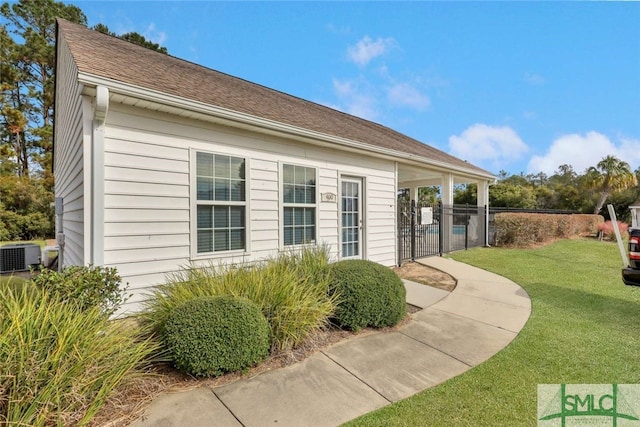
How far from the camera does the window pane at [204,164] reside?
184 inches

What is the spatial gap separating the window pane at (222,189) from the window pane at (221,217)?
0.17 metres

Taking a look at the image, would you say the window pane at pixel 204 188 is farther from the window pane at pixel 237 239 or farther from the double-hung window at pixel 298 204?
the double-hung window at pixel 298 204

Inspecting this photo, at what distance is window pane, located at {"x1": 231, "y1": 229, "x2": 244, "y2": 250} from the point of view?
197 inches

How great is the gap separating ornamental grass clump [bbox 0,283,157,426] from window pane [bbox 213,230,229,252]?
2335 millimetres

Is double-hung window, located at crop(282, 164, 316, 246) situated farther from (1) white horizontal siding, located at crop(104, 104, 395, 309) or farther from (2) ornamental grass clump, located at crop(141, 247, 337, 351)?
(2) ornamental grass clump, located at crop(141, 247, 337, 351)

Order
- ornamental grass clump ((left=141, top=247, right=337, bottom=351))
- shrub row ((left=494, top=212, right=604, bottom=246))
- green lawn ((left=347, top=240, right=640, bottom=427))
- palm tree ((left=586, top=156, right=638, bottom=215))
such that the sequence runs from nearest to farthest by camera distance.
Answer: green lawn ((left=347, top=240, right=640, bottom=427)) → ornamental grass clump ((left=141, top=247, right=337, bottom=351)) → shrub row ((left=494, top=212, right=604, bottom=246)) → palm tree ((left=586, top=156, right=638, bottom=215))

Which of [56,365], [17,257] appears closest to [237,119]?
[56,365]

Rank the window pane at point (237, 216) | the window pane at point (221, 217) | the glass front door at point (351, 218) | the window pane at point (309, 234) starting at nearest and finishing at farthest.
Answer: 1. the window pane at point (221, 217)
2. the window pane at point (237, 216)
3. the window pane at point (309, 234)
4. the glass front door at point (351, 218)

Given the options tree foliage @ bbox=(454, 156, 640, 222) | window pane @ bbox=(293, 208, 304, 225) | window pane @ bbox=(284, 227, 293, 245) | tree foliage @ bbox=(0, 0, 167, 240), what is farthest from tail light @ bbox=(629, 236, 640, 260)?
tree foliage @ bbox=(0, 0, 167, 240)

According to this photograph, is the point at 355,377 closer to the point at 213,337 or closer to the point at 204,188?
the point at 213,337

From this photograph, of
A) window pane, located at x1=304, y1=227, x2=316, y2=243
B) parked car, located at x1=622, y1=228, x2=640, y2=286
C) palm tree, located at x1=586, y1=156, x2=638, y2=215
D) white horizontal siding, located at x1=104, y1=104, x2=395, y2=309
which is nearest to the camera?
white horizontal siding, located at x1=104, y1=104, x2=395, y2=309

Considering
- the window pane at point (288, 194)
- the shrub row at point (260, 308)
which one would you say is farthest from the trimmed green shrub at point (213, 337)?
the window pane at point (288, 194)

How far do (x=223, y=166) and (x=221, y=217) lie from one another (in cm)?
85

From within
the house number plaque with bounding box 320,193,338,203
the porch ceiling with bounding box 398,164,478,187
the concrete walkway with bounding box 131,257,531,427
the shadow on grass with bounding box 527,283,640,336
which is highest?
the porch ceiling with bounding box 398,164,478,187
